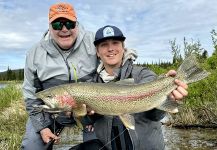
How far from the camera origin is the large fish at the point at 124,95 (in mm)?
5078

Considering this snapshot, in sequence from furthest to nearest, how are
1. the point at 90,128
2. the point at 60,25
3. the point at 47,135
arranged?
the point at 47,135 → the point at 60,25 → the point at 90,128

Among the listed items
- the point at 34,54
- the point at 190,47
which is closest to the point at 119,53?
the point at 34,54

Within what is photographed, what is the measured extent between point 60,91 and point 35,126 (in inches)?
59.4

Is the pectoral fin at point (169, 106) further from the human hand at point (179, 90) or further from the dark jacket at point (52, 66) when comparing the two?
the dark jacket at point (52, 66)

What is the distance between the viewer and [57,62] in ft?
20.4

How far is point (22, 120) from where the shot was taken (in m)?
Result: 13.4

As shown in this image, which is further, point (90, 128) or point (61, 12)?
point (61, 12)

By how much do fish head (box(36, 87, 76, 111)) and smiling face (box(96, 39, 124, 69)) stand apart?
2.63 ft

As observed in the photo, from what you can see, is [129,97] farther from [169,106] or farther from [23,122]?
[23,122]

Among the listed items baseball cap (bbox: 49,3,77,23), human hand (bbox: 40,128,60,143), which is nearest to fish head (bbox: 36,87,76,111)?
human hand (bbox: 40,128,60,143)

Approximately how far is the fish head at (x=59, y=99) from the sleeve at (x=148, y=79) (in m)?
0.99

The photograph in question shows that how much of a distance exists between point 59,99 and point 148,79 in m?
1.23

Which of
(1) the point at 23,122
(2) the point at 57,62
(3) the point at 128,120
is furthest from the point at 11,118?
(3) the point at 128,120

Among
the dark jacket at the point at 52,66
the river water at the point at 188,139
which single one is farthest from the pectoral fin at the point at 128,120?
the river water at the point at 188,139
